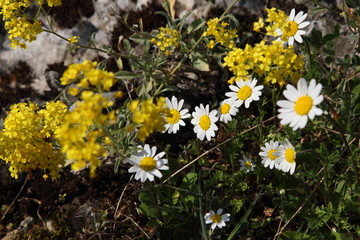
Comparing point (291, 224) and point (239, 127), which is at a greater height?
point (239, 127)

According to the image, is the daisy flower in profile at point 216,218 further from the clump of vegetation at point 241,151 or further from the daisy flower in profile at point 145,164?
the daisy flower in profile at point 145,164

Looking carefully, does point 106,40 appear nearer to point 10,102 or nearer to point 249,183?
point 10,102

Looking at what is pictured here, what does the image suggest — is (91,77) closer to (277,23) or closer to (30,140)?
(30,140)

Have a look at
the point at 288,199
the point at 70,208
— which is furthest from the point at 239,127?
the point at 70,208

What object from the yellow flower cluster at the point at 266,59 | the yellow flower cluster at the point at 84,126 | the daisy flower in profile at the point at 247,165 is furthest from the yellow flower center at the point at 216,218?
the yellow flower cluster at the point at 84,126

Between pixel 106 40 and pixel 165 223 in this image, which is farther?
pixel 106 40

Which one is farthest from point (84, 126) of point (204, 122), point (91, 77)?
point (204, 122)

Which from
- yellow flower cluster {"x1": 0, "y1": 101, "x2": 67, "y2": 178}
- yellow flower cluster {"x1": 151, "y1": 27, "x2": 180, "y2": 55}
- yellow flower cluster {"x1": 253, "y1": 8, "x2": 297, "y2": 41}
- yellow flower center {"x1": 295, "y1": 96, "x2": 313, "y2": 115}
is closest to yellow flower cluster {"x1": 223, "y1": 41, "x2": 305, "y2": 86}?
yellow flower cluster {"x1": 253, "y1": 8, "x2": 297, "y2": 41}
